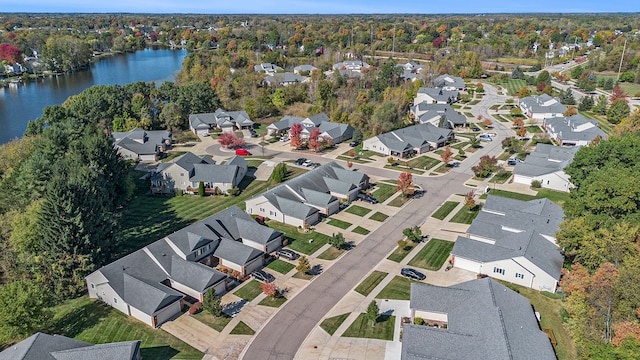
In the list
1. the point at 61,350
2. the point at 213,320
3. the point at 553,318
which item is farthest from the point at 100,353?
the point at 553,318

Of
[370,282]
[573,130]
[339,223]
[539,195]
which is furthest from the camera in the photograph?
[573,130]

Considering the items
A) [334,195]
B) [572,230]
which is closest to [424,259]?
[572,230]

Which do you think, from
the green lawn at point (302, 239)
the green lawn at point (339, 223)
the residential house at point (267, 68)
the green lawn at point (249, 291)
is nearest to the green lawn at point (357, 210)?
the green lawn at point (339, 223)

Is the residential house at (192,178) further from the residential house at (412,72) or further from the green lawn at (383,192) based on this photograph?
the residential house at (412,72)

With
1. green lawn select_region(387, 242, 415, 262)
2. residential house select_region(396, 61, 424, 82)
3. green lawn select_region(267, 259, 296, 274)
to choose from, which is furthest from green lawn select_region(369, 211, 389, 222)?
residential house select_region(396, 61, 424, 82)

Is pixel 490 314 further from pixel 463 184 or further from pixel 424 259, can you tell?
pixel 463 184

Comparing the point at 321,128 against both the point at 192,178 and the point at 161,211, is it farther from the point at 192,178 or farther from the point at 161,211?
the point at 161,211

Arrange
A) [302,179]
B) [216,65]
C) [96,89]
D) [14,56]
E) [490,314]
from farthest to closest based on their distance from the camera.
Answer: [14,56], [216,65], [96,89], [302,179], [490,314]
